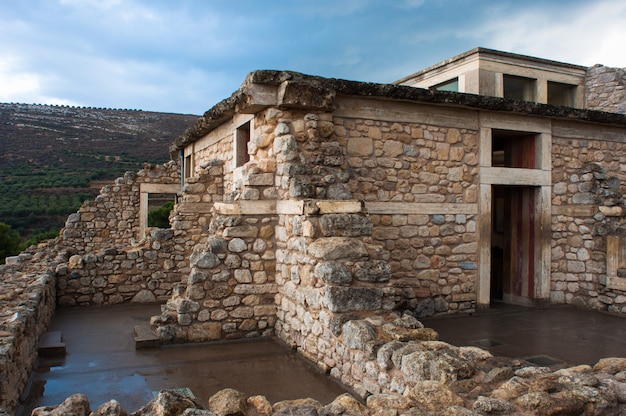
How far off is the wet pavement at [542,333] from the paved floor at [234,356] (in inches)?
0.5

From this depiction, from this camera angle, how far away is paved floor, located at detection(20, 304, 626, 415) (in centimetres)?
509

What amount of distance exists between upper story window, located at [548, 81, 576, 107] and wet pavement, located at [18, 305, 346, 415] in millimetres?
9593

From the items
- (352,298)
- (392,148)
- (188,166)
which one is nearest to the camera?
(352,298)

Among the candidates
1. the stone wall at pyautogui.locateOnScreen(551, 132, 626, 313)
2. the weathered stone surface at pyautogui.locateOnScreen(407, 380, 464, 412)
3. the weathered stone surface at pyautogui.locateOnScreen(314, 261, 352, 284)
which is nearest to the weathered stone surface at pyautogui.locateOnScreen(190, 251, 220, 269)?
the weathered stone surface at pyautogui.locateOnScreen(314, 261, 352, 284)

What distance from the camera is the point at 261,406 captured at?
3461 mm

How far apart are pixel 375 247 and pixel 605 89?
30.1 feet

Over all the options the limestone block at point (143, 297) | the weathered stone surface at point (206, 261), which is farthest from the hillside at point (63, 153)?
the weathered stone surface at point (206, 261)

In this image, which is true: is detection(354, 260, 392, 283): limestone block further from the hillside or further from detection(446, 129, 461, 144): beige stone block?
the hillside

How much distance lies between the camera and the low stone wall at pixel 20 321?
4.12 meters

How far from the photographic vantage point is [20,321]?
5.05 meters

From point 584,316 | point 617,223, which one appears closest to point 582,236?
point 617,223

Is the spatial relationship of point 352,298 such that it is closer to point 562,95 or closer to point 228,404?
point 228,404

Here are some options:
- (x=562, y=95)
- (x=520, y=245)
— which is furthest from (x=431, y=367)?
(x=562, y=95)

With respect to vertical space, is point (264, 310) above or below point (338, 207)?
below
